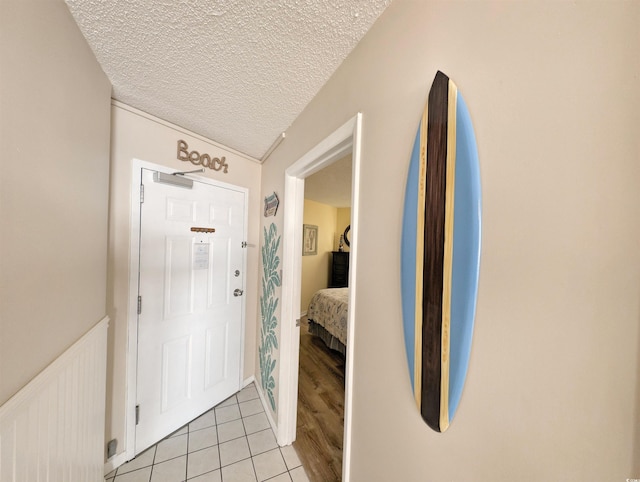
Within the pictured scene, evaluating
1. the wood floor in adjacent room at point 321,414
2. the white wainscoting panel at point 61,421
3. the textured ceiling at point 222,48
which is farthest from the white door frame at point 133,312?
the wood floor in adjacent room at point 321,414

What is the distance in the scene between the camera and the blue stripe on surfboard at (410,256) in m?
0.62

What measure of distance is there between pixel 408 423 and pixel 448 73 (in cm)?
100

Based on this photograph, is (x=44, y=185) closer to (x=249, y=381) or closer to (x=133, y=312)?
(x=133, y=312)

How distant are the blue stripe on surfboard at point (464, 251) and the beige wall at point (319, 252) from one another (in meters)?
3.65

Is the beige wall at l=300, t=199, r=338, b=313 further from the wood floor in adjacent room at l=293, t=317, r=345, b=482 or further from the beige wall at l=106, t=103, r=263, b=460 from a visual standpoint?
the beige wall at l=106, t=103, r=263, b=460

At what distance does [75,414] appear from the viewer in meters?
0.85

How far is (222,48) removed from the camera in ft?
3.09

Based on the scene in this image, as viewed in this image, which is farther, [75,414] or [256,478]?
[256,478]

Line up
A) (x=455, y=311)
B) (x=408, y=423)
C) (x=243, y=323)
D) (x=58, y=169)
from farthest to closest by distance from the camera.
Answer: (x=243, y=323)
(x=58, y=169)
(x=408, y=423)
(x=455, y=311)

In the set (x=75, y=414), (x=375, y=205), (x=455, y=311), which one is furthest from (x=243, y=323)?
(x=455, y=311)

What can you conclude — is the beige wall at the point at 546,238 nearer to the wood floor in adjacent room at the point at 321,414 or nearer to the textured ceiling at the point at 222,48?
the textured ceiling at the point at 222,48

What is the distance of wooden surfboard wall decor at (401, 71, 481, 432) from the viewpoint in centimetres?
50

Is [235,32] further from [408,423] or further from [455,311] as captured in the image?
[408,423]

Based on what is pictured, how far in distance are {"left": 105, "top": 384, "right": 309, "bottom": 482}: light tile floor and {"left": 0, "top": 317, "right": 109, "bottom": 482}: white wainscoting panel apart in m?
0.35
